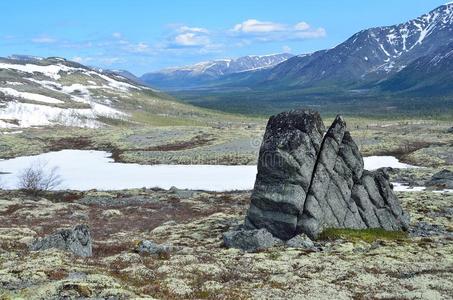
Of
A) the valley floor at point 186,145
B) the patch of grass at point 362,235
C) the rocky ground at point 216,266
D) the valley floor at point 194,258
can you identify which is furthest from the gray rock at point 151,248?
the valley floor at point 186,145

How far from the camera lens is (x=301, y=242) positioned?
120ft

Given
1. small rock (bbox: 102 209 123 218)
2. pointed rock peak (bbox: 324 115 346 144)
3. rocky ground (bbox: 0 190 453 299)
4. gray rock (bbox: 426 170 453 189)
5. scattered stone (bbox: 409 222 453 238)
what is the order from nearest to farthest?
rocky ground (bbox: 0 190 453 299), pointed rock peak (bbox: 324 115 346 144), scattered stone (bbox: 409 222 453 238), small rock (bbox: 102 209 123 218), gray rock (bbox: 426 170 453 189)

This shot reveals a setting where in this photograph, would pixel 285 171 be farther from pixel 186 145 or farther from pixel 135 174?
pixel 186 145

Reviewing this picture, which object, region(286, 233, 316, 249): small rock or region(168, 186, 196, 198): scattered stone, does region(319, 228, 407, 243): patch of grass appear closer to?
region(286, 233, 316, 249): small rock

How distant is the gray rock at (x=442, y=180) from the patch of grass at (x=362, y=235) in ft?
118

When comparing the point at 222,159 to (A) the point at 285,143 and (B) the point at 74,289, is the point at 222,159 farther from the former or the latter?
(B) the point at 74,289

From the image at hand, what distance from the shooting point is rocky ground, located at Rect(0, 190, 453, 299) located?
24938 mm

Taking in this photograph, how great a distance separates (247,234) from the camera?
121 feet

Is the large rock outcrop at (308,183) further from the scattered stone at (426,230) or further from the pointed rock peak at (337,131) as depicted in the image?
the scattered stone at (426,230)

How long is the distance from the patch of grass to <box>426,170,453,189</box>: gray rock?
35.9 m

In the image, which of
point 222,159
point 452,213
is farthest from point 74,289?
point 222,159

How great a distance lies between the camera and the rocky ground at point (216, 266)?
2494 centimetres

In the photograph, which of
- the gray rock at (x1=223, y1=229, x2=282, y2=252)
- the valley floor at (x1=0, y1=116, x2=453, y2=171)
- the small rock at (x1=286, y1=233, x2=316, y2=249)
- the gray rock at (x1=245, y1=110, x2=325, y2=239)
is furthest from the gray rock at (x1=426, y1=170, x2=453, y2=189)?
the gray rock at (x1=223, y1=229, x2=282, y2=252)

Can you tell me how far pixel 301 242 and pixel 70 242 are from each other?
16.3m
